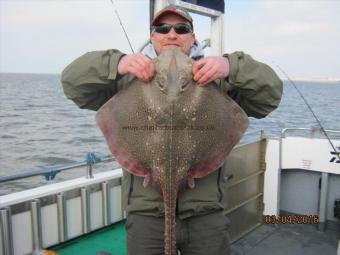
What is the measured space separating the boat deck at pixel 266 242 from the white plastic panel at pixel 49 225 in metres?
0.20

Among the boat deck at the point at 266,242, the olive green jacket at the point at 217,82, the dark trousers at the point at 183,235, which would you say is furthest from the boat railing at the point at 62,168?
the dark trousers at the point at 183,235

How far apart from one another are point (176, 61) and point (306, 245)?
481cm

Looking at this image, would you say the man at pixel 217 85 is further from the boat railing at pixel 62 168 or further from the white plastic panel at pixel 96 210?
the white plastic panel at pixel 96 210

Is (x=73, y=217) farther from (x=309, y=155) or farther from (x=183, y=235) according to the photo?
(x=309, y=155)

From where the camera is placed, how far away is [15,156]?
15.8 m

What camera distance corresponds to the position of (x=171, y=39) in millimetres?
2600

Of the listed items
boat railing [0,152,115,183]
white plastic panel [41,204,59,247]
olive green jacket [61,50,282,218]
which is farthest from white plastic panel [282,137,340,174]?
white plastic panel [41,204,59,247]

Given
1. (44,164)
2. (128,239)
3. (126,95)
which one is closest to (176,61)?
(126,95)

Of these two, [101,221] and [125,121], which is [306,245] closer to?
[101,221]

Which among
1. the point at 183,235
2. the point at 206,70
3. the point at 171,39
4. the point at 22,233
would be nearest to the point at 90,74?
the point at 171,39

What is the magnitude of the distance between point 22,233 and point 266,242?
3830 millimetres

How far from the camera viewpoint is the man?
251cm

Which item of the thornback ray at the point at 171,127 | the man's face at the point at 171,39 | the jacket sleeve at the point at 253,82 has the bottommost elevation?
the thornback ray at the point at 171,127

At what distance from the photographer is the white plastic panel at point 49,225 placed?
414 centimetres
